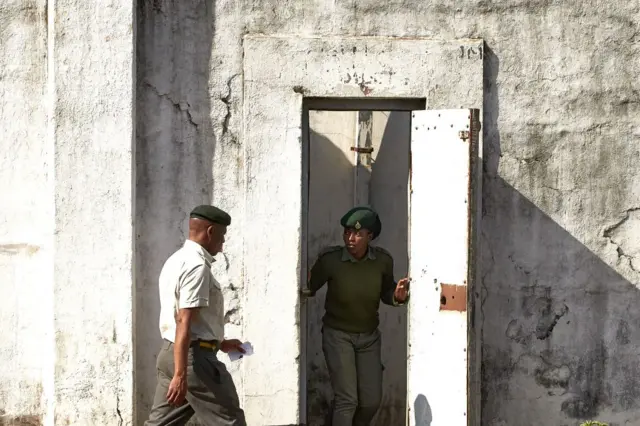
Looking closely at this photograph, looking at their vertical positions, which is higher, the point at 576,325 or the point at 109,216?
the point at 109,216

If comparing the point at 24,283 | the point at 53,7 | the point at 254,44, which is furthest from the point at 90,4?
the point at 24,283

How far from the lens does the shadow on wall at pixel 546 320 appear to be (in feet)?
25.2

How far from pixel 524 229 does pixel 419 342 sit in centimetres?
111

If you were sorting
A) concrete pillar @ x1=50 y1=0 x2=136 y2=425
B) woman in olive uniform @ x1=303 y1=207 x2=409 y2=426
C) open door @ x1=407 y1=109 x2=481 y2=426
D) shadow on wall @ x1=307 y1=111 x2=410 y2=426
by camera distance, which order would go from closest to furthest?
1. open door @ x1=407 y1=109 x2=481 y2=426
2. concrete pillar @ x1=50 y1=0 x2=136 y2=425
3. woman in olive uniform @ x1=303 y1=207 x2=409 y2=426
4. shadow on wall @ x1=307 y1=111 x2=410 y2=426

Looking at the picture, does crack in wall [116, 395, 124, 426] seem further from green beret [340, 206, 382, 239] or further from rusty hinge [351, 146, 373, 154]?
rusty hinge [351, 146, 373, 154]

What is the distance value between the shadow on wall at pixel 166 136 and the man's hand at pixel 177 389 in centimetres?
138

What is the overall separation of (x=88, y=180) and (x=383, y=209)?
290cm

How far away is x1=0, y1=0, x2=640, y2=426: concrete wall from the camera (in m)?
7.40

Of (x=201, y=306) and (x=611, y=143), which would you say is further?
(x=611, y=143)

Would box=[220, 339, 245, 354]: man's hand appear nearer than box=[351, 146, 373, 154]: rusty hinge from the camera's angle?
Yes

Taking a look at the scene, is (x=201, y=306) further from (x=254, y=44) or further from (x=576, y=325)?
(x=576, y=325)

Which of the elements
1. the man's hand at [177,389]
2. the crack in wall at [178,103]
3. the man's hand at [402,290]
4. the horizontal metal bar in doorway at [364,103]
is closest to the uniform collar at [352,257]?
the man's hand at [402,290]

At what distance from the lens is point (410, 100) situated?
757cm

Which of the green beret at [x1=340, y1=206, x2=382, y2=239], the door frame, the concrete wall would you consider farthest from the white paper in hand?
the green beret at [x1=340, y1=206, x2=382, y2=239]
